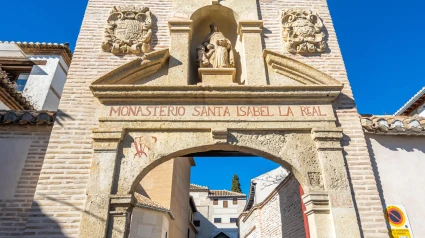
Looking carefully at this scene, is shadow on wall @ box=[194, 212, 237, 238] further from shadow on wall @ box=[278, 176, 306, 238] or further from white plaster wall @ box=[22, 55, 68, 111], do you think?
shadow on wall @ box=[278, 176, 306, 238]

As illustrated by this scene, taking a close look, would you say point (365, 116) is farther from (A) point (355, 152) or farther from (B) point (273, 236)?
(B) point (273, 236)

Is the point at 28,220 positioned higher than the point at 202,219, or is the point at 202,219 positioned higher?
the point at 202,219

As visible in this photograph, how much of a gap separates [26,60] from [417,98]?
1762 cm

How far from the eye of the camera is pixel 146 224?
10.0 meters

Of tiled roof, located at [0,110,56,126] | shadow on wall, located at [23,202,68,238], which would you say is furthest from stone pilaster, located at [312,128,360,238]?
tiled roof, located at [0,110,56,126]

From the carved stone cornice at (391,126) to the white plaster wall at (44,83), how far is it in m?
12.6

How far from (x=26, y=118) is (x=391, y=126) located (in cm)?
627

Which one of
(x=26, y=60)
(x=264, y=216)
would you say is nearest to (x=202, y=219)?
(x=264, y=216)

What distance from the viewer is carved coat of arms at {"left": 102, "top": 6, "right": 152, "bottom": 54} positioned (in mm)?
5902

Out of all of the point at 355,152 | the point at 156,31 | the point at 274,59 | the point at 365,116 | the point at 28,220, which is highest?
the point at 156,31

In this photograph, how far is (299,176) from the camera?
4746 millimetres

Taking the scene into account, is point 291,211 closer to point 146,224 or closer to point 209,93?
point 146,224

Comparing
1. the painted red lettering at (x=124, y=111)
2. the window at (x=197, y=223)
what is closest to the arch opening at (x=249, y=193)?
the painted red lettering at (x=124, y=111)

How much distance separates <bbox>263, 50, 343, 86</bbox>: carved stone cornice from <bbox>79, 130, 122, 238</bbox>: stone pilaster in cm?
305
